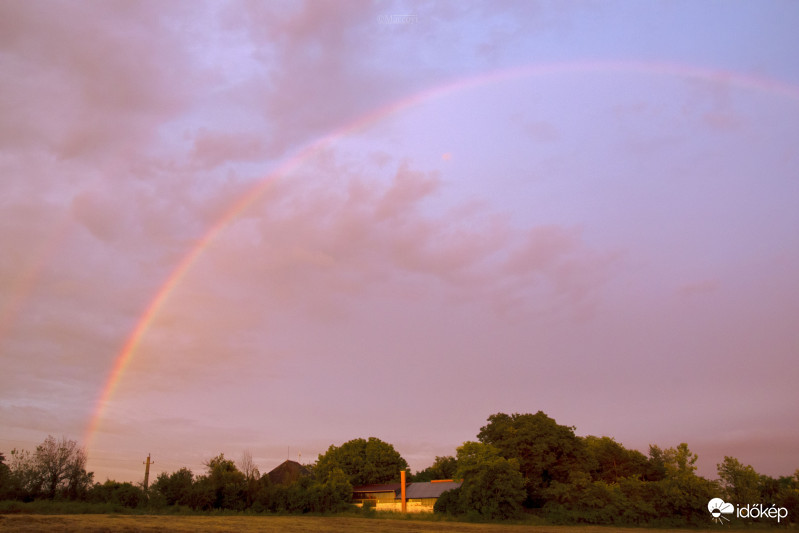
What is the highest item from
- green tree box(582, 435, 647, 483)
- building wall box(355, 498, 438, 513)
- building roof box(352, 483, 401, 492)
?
green tree box(582, 435, 647, 483)

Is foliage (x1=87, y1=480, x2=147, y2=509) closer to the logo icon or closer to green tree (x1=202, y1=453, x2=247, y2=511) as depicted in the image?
green tree (x1=202, y1=453, x2=247, y2=511)

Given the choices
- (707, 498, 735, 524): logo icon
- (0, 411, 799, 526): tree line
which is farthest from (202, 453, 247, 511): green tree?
(707, 498, 735, 524): logo icon

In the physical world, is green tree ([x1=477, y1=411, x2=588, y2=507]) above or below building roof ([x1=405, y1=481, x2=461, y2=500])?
above

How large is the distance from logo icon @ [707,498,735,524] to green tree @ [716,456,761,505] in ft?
1.50

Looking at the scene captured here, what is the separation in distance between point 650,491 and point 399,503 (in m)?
29.9

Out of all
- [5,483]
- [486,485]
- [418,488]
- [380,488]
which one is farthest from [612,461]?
[5,483]

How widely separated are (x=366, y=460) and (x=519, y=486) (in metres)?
32.3

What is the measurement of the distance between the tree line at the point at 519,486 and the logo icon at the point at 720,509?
0.46 m

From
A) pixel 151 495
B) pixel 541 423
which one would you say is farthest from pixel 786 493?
pixel 151 495

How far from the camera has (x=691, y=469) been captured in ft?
138

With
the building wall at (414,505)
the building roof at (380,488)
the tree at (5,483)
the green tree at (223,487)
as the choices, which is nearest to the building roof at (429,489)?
the building wall at (414,505)

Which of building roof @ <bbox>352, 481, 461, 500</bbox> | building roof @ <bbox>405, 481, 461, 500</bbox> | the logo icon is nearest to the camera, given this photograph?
the logo icon

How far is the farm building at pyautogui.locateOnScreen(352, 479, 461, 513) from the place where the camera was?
6159 centimetres

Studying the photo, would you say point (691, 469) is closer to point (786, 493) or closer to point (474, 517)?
point (786, 493)
